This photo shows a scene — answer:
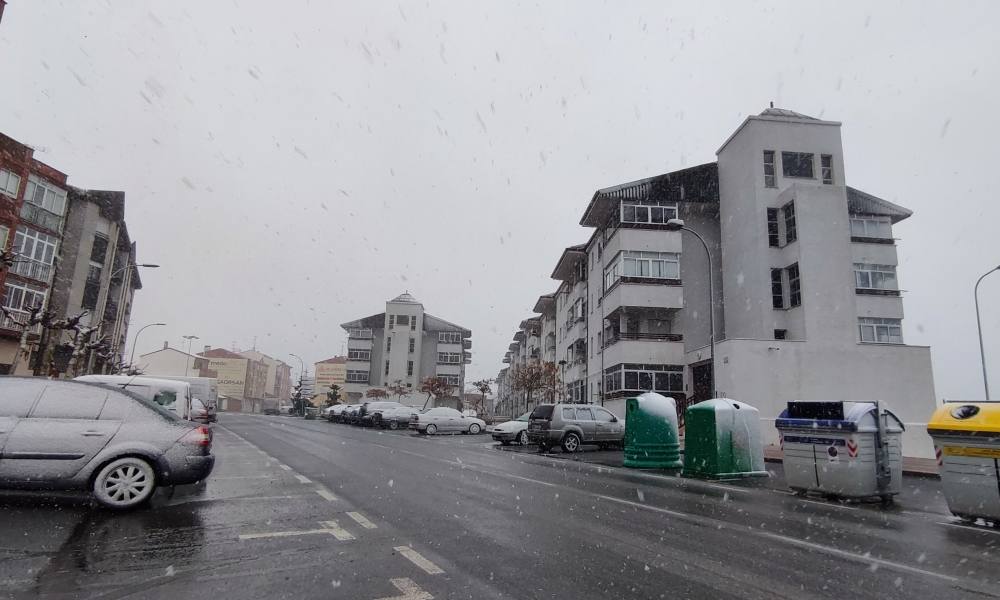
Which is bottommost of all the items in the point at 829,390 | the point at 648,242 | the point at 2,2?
the point at 829,390

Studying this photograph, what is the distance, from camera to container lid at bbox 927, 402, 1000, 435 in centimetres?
754

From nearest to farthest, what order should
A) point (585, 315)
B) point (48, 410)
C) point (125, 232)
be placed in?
point (48, 410), point (585, 315), point (125, 232)

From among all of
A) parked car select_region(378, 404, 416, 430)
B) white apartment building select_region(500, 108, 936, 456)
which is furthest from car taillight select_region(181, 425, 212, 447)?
parked car select_region(378, 404, 416, 430)

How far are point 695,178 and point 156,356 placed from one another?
3751 inches

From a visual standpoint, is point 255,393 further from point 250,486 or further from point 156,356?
point 250,486

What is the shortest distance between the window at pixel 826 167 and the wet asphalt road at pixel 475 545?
25827 millimetres

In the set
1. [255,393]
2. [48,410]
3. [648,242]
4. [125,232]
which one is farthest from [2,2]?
[255,393]

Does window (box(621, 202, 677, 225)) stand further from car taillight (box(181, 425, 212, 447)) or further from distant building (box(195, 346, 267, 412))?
distant building (box(195, 346, 267, 412))

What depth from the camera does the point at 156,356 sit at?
98.8m

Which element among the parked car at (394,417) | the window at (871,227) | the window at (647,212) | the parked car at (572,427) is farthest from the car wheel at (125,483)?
the window at (871,227)

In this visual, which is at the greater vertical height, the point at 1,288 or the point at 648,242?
the point at 648,242

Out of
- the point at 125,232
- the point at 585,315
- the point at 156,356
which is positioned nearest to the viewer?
the point at 585,315

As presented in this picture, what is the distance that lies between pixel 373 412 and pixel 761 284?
82.1 ft

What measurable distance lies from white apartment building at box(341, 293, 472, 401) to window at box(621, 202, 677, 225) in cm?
4963
